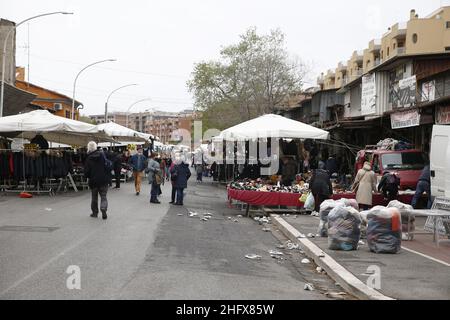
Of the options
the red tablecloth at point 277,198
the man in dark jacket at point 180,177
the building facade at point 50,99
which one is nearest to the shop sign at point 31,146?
the man in dark jacket at point 180,177

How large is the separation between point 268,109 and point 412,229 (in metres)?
35.0

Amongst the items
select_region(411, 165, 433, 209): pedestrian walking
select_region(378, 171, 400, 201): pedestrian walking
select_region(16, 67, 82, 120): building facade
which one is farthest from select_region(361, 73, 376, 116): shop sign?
select_region(16, 67, 82, 120): building facade

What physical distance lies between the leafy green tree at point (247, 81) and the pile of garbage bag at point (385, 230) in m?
36.7

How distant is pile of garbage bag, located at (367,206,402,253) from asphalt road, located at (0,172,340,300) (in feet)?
4.82

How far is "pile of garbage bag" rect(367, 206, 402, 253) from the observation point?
1027 cm

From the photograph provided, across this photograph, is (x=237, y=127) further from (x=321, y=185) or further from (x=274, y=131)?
(x=321, y=185)

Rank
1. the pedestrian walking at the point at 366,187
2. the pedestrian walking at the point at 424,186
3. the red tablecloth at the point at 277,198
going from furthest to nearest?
the red tablecloth at the point at 277,198 → the pedestrian walking at the point at 424,186 → the pedestrian walking at the point at 366,187

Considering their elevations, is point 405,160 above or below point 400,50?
below

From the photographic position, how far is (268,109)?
47.1 metres

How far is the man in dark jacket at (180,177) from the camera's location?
18453 mm

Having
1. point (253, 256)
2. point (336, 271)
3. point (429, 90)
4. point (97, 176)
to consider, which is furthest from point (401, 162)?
point (336, 271)

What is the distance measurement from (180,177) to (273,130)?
11.2ft

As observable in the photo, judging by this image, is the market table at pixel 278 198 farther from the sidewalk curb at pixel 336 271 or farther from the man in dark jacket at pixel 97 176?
the man in dark jacket at pixel 97 176

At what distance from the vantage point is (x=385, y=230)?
10375mm
